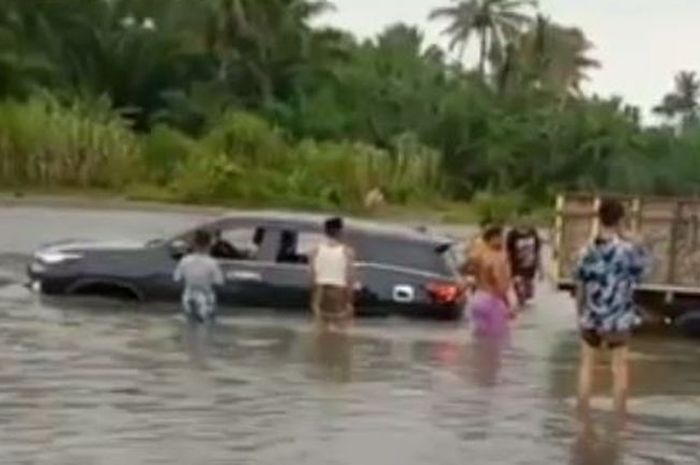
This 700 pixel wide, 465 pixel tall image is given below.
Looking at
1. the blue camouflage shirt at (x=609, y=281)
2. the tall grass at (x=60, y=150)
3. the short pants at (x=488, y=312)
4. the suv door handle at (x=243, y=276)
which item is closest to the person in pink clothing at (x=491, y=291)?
the short pants at (x=488, y=312)

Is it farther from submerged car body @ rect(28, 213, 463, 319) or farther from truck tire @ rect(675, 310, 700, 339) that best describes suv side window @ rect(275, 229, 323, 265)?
truck tire @ rect(675, 310, 700, 339)

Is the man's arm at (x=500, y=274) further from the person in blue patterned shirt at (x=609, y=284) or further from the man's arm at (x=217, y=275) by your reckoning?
the person in blue patterned shirt at (x=609, y=284)

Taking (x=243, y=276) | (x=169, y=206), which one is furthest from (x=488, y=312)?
→ (x=169, y=206)

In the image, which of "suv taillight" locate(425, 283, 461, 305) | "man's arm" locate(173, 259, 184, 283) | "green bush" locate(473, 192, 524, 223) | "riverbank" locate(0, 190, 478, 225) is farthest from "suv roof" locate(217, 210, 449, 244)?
"green bush" locate(473, 192, 524, 223)

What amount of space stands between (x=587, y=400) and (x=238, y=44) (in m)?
66.6

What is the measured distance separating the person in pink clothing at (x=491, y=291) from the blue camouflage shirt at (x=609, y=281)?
20.1 ft

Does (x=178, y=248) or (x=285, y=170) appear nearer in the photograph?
(x=178, y=248)

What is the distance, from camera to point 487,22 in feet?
335

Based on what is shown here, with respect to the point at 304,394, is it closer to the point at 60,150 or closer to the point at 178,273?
the point at 178,273

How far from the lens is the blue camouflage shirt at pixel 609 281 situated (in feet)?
49.2

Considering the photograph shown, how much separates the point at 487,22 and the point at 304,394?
8678cm

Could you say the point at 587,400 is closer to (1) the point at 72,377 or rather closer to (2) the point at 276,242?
(1) the point at 72,377

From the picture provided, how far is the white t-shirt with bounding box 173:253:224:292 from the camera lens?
23.0 meters

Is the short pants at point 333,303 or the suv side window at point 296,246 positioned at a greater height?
the suv side window at point 296,246
